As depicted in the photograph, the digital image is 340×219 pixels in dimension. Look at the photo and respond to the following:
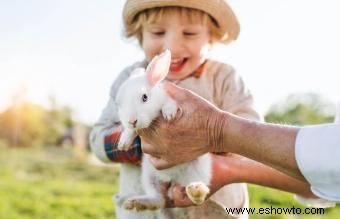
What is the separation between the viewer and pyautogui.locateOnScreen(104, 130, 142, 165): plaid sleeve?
8.42ft

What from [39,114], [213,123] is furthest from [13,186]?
[213,123]

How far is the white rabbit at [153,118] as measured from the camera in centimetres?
220

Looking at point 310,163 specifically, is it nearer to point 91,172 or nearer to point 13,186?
point 13,186

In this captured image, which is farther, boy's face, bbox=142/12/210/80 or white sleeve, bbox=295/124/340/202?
boy's face, bbox=142/12/210/80

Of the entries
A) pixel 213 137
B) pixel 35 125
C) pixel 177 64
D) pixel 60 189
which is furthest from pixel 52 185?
pixel 213 137

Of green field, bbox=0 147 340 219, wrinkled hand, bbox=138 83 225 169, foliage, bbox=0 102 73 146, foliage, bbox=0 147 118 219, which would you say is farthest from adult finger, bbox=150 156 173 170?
foliage, bbox=0 102 73 146

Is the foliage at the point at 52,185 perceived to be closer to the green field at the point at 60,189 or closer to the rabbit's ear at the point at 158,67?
the green field at the point at 60,189

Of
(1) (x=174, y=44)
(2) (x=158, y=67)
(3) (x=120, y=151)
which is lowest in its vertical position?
(3) (x=120, y=151)

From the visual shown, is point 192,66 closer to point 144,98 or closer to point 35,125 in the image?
point 144,98

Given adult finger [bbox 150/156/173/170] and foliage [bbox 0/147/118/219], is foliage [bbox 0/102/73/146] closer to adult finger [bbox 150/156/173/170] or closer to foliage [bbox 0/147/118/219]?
foliage [bbox 0/147/118/219]

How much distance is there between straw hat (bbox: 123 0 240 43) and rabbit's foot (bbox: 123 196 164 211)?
0.76 m

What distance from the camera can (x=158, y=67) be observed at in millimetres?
2244

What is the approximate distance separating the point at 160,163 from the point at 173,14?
2.04 feet

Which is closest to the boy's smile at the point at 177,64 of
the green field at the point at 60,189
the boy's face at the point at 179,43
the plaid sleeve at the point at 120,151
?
→ the boy's face at the point at 179,43
